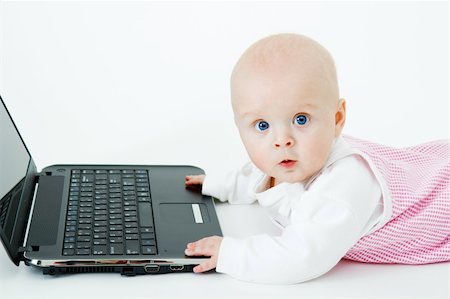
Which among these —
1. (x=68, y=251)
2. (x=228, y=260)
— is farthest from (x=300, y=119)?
(x=68, y=251)

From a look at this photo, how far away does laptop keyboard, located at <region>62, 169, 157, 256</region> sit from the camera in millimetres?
1854

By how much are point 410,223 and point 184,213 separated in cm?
51

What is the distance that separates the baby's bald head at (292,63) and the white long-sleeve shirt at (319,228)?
0.52 ft

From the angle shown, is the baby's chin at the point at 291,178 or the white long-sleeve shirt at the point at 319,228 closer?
the white long-sleeve shirt at the point at 319,228

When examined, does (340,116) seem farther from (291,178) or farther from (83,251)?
(83,251)

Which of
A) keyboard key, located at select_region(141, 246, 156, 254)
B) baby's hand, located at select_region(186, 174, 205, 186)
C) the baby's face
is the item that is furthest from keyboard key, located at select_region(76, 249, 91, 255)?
baby's hand, located at select_region(186, 174, 205, 186)

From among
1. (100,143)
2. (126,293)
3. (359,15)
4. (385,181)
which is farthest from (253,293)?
(359,15)

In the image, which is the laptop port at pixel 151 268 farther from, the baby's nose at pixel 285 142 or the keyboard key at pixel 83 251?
the baby's nose at pixel 285 142

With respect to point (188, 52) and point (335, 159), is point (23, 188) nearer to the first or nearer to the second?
point (335, 159)

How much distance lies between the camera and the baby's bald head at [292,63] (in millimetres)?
1821

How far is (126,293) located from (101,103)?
4.15ft

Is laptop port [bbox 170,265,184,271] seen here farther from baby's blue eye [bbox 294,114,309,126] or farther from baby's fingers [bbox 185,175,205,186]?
baby's fingers [bbox 185,175,205,186]

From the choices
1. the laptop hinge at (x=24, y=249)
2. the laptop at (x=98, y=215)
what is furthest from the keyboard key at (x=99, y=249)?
the laptop hinge at (x=24, y=249)

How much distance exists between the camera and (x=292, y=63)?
5.98 ft
